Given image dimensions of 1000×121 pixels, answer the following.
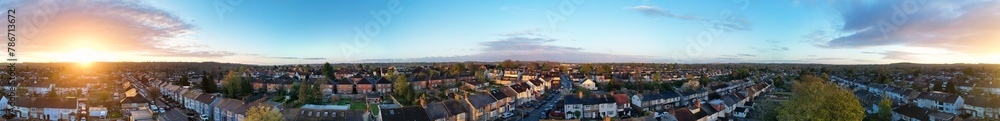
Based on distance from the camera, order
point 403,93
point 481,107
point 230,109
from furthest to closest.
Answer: point 403,93 < point 481,107 < point 230,109

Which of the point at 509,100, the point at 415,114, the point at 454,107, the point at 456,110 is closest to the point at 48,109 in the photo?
the point at 415,114

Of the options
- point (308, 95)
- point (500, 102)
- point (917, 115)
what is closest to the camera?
point (917, 115)

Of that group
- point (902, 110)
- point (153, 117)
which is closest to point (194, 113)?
point (153, 117)

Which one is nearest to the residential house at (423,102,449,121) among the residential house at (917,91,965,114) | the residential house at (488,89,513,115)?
the residential house at (488,89,513,115)

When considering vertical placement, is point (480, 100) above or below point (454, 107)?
above

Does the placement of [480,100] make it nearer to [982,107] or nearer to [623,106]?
[623,106]

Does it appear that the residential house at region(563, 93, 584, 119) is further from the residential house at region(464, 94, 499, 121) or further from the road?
the residential house at region(464, 94, 499, 121)

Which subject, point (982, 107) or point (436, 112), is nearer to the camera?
point (436, 112)

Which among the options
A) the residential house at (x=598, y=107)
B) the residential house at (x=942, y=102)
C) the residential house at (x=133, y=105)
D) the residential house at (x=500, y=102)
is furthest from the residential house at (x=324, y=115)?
the residential house at (x=942, y=102)

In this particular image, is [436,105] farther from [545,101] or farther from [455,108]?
[545,101]
